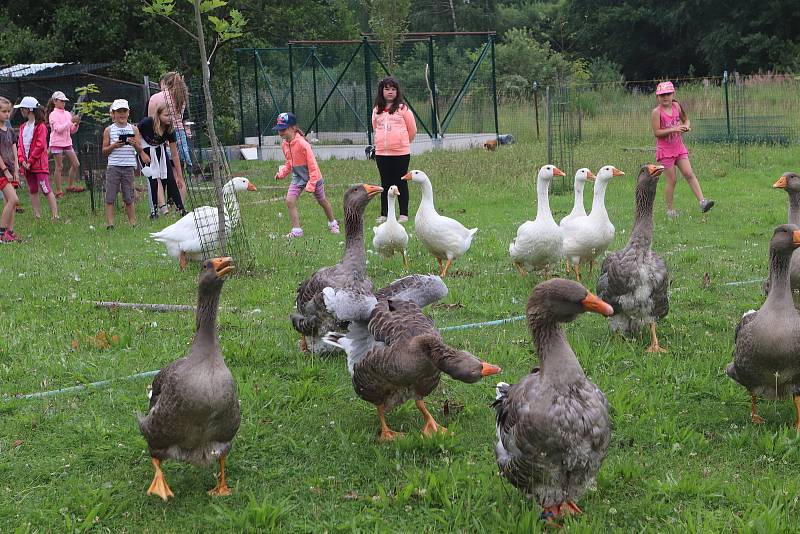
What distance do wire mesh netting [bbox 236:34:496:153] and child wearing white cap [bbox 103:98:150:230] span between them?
34.6 ft

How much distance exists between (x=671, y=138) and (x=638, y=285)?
688 cm

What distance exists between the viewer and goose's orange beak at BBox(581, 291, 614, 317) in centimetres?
376

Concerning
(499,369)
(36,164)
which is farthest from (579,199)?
(36,164)

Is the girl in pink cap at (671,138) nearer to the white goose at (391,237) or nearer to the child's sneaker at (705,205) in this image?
the child's sneaker at (705,205)

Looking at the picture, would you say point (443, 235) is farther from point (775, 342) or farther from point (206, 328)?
point (206, 328)

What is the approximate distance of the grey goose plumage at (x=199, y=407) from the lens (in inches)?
168

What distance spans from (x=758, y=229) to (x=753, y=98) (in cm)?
1209

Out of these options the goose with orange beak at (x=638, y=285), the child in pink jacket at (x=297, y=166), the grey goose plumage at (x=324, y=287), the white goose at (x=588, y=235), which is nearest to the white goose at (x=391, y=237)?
the white goose at (x=588, y=235)

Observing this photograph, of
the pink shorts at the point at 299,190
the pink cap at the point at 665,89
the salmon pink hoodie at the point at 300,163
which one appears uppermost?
the pink cap at the point at 665,89

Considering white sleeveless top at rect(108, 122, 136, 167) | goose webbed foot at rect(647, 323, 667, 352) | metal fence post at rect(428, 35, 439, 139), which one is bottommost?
goose webbed foot at rect(647, 323, 667, 352)

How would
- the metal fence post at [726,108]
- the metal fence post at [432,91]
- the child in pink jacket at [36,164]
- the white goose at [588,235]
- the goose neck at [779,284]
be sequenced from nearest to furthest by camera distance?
the goose neck at [779,284], the white goose at [588,235], the child in pink jacket at [36,164], the metal fence post at [726,108], the metal fence post at [432,91]

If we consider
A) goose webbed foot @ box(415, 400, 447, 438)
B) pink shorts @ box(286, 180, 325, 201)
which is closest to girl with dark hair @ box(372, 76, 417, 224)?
pink shorts @ box(286, 180, 325, 201)

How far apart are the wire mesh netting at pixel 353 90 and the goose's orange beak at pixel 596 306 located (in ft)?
65.2

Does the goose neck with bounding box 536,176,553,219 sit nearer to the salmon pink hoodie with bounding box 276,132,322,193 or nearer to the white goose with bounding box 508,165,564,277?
the white goose with bounding box 508,165,564,277
